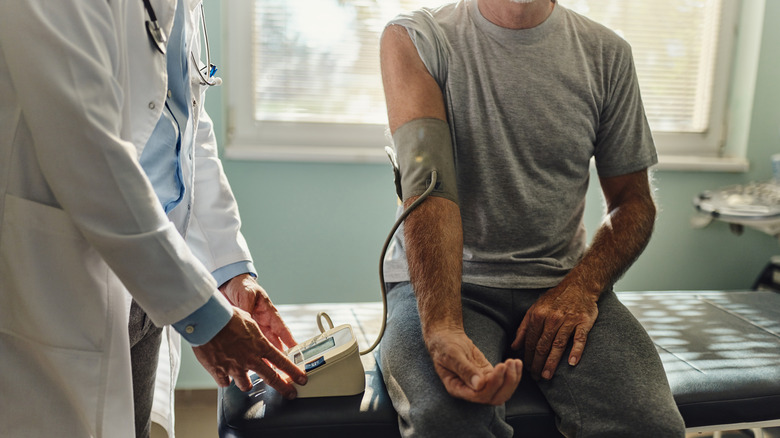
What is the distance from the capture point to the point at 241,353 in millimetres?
937

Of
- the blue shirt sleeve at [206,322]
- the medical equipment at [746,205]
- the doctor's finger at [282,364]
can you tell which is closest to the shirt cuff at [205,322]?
the blue shirt sleeve at [206,322]

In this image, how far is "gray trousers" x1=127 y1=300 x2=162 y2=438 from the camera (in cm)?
113

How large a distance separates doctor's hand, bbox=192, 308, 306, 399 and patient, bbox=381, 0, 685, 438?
0.80ft

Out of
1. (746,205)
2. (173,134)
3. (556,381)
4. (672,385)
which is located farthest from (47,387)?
(746,205)

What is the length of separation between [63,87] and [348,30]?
143 cm

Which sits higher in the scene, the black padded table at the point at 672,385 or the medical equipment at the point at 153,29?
the medical equipment at the point at 153,29

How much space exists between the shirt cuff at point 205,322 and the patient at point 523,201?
0.37 meters

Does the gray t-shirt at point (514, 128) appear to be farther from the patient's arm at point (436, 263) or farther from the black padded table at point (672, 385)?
the black padded table at point (672, 385)

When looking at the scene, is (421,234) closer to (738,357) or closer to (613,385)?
(613,385)

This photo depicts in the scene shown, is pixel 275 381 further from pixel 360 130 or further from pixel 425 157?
pixel 360 130

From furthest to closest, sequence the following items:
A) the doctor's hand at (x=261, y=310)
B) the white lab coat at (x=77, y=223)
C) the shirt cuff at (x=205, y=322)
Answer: the doctor's hand at (x=261, y=310), the shirt cuff at (x=205, y=322), the white lab coat at (x=77, y=223)

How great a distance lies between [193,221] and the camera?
1248 mm

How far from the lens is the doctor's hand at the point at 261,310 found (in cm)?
121

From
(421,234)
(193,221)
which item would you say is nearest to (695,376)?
(421,234)
